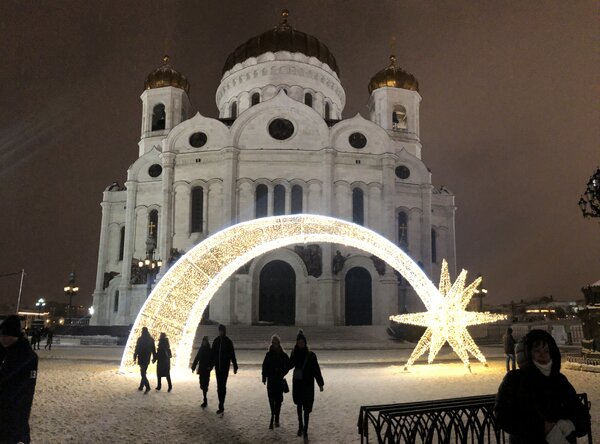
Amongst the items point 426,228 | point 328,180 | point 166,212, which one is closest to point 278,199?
point 328,180

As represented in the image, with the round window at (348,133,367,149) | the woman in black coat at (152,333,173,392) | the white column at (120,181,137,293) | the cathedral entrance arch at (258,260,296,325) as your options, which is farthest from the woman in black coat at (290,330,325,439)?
the white column at (120,181,137,293)

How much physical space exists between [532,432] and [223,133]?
36357 mm

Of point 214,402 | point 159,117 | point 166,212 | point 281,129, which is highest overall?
point 159,117

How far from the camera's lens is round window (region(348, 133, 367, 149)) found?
3947cm

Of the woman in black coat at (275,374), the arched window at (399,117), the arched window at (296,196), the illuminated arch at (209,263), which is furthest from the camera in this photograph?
the arched window at (399,117)

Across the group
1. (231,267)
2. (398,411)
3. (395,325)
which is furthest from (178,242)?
(398,411)

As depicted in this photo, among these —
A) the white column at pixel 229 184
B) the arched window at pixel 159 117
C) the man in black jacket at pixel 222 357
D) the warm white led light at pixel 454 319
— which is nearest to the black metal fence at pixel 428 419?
the man in black jacket at pixel 222 357

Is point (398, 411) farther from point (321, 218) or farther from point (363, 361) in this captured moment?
Result: point (363, 361)

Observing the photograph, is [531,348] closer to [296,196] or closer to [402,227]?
[296,196]

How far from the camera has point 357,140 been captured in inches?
1563

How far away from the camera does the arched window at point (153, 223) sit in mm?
39875

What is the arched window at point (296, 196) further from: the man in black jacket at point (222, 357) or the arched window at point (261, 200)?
the man in black jacket at point (222, 357)

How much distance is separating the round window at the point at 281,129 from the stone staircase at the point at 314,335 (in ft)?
44.5

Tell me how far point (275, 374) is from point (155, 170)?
3454cm
